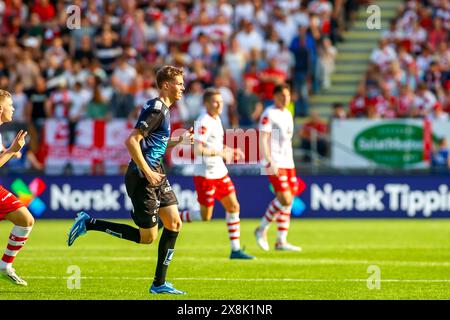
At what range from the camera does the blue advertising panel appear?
25203 mm

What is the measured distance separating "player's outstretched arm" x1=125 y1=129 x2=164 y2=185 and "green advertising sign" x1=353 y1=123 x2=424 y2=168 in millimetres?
14708

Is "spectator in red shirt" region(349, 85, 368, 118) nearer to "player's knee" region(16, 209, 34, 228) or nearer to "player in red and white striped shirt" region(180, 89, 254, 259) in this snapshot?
"player in red and white striped shirt" region(180, 89, 254, 259)

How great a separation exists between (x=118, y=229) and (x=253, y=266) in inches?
127

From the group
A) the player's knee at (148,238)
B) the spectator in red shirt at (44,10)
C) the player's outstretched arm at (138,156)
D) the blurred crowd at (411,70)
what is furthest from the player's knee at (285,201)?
the spectator in red shirt at (44,10)

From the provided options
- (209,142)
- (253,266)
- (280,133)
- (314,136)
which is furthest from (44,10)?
(253,266)

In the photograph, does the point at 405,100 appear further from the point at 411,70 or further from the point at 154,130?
the point at 154,130

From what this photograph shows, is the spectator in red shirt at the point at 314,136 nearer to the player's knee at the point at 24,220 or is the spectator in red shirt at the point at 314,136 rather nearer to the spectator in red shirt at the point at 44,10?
the spectator in red shirt at the point at 44,10

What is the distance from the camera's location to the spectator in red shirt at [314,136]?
26188 mm

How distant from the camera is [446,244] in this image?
62.4 ft

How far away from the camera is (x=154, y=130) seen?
1194 centimetres

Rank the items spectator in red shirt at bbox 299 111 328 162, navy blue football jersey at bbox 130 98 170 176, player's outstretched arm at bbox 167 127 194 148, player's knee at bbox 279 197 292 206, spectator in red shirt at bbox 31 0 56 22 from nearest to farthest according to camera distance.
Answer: navy blue football jersey at bbox 130 98 170 176, player's outstretched arm at bbox 167 127 194 148, player's knee at bbox 279 197 292 206, spectator in red shirt at bbox 299 111 328 162, spectator in red shirt at bbox 31 0 56 22

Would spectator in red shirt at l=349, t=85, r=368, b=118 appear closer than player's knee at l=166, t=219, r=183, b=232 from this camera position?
No

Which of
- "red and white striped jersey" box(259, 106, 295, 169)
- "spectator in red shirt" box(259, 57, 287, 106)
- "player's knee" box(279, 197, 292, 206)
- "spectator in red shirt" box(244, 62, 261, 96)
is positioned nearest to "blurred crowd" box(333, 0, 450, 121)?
"spectator in red shirt" box(259, 57, 287, 106)

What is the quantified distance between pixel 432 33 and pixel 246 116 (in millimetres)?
5737
